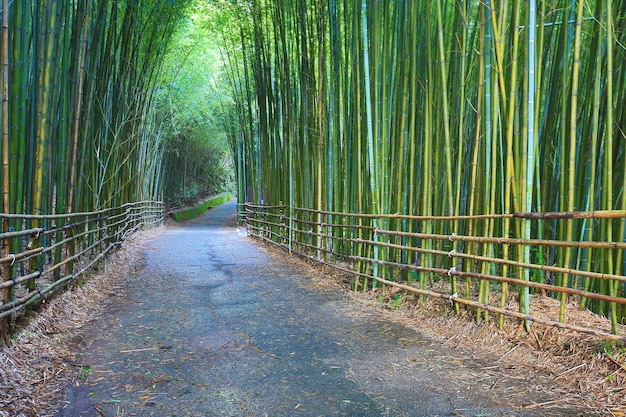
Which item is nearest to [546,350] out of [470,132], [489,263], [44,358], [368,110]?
[489,263]

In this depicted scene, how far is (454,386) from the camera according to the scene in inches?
86.7

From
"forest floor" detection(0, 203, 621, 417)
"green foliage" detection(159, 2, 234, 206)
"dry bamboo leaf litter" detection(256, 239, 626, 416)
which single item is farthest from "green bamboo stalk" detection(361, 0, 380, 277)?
"green foliage" detection(159, 2, 234, 206)

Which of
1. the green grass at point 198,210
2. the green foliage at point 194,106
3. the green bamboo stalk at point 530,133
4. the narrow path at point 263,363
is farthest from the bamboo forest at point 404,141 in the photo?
the green grass at point 198,210

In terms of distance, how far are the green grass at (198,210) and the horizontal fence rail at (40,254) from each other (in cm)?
1211

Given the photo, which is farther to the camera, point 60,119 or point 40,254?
point 60,119

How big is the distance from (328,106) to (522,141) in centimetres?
275

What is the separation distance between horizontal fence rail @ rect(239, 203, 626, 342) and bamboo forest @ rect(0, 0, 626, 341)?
0.02 metres

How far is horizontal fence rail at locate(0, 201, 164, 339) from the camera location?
2.38 meters

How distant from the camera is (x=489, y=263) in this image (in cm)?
292

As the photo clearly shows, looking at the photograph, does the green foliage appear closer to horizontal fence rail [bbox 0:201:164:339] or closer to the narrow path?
horizontal fence rail [bbox 0:201:164:339]

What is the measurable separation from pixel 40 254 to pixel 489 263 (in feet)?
8.34

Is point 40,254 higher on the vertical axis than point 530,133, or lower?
lower

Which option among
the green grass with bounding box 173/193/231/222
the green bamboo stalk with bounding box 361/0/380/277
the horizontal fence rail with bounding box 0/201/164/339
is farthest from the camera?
the green grass with bounding box 173/193/231/222

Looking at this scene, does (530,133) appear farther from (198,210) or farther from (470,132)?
(198,210)
